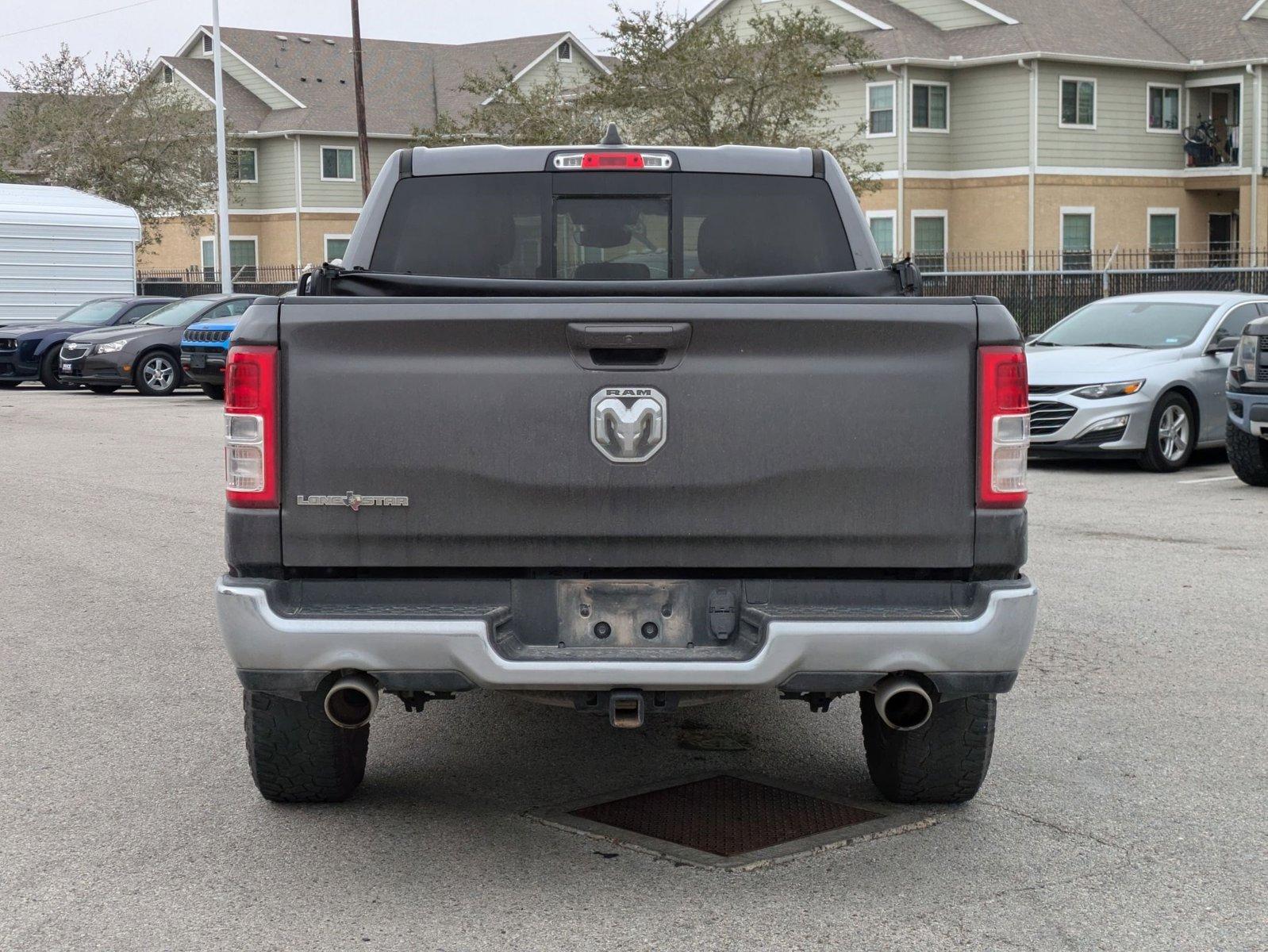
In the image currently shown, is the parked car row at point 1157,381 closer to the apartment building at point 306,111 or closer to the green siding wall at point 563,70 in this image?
the apartment building at point 306,111

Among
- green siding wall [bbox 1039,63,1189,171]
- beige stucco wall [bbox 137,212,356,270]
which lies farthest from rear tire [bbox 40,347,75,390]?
beige stucco wall [bbox 137,212,356,270]

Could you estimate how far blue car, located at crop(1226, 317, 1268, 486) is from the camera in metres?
13.2

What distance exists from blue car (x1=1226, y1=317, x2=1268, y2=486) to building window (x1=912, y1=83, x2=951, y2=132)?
1165 inches

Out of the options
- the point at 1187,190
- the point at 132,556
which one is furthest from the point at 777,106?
the point at 132,556

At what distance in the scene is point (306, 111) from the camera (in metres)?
57.8

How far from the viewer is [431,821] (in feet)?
17.1

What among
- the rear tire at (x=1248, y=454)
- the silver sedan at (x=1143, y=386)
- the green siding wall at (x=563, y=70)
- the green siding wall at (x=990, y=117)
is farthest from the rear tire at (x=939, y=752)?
the green siding wall at (x=563, y=70)

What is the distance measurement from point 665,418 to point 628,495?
0.72ft

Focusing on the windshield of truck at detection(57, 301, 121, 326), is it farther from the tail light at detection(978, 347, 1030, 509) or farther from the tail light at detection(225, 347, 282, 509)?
the tail light at detection(978, 347, 1030, 509)

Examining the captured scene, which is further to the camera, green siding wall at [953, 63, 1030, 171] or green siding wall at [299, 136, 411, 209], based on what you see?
green siding wall at [299, 136, 411, 209]

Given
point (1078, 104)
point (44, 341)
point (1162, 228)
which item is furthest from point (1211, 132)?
point (44, 341)

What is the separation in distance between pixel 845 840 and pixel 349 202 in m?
55.8

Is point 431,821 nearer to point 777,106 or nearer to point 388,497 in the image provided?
point 388,497

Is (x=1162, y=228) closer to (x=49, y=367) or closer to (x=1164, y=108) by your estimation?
(x=1164, y=108)
